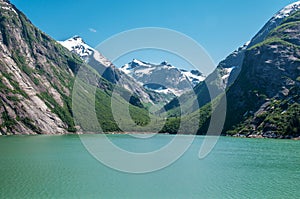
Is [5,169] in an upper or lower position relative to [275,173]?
upper

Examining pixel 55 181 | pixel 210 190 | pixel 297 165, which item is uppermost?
pixel 55 181

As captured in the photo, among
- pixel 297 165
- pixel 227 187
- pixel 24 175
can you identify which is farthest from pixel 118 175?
pixel 297 165

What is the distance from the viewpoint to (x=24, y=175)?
201ft

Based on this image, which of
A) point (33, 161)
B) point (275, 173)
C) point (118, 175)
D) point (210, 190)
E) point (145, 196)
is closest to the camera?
point (145, 196)

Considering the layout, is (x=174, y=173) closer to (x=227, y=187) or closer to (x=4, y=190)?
(x=227, y=187)

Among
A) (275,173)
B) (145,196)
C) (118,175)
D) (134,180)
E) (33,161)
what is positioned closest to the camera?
(145,196)

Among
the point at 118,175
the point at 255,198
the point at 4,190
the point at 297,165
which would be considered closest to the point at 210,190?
the point at 255,198

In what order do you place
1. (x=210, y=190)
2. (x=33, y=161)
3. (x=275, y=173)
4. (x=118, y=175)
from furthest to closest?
(x=33, y=161)
(x=275, y=173)
(x=118, y=175)
(x=210, y=190)

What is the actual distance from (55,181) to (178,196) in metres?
22.4

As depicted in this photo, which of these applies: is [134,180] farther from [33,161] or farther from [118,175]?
[33,161]

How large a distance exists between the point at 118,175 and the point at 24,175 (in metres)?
17.9

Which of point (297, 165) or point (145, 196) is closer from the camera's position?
point (145, 196)

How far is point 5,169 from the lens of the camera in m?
66.9

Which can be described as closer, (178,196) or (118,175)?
(178,196)
